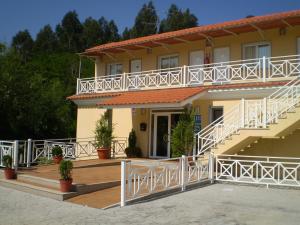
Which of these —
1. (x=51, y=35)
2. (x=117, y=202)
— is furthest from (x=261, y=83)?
(x=51, y=35)

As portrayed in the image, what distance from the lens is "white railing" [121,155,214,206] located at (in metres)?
9.87

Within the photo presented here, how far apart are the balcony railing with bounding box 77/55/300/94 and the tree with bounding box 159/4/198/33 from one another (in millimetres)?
36126

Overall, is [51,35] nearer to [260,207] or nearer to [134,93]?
[134,93]

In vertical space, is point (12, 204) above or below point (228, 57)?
below

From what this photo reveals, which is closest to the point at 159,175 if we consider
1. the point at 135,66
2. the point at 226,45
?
the point at 226,45

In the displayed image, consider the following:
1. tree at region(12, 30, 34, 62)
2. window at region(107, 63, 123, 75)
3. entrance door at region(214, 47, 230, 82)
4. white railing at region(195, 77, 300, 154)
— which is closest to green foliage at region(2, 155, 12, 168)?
white railing at region(195, 77, 300, 154)

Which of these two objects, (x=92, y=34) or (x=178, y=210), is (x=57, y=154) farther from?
(x=92, y=34)

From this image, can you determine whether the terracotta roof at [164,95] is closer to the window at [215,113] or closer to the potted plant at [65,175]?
the window at [215,113]

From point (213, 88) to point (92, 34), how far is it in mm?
52481

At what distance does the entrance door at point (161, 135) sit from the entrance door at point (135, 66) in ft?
13.0

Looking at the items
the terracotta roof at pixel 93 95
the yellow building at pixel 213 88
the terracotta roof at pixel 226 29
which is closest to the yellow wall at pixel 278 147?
the yellow building at pixel 213 88

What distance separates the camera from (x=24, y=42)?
6719 centimetres

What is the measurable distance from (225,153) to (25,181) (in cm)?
738

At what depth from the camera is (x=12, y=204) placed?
395 inches
